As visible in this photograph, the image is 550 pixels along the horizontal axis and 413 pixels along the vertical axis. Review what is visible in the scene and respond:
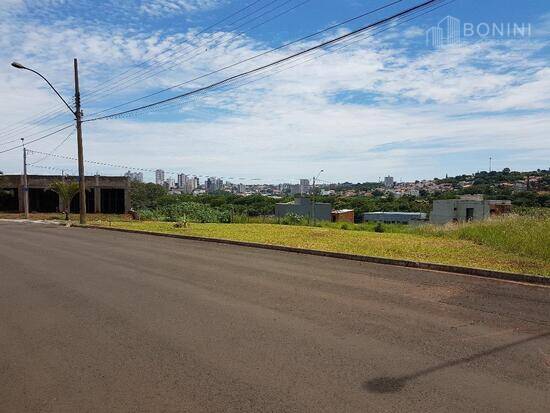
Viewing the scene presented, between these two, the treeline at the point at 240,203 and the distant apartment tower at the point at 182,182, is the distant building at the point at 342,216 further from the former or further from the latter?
the distant apartment tower at the point at 182,182

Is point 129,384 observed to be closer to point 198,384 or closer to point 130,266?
point 198,384

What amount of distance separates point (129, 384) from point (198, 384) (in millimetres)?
646

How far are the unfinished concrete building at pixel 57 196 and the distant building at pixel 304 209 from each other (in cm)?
1943

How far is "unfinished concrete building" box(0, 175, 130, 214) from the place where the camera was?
50.0 m

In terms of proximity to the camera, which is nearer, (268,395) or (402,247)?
(268,395)

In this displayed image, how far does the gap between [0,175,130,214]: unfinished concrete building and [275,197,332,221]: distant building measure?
63.7ft

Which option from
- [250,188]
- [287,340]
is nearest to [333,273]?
[287,340]

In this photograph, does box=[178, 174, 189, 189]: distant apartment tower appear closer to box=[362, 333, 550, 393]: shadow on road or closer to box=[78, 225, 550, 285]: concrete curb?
box=[78, 225, 550, 285]: concrete curb

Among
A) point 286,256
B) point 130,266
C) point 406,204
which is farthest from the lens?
point 406,204

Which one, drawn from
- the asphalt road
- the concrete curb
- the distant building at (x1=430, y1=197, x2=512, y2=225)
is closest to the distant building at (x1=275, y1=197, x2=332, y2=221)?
the distant building at (x1=430, y1=197, x2=512, y2=225)

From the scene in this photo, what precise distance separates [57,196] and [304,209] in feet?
96.0

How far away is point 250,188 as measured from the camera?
6831 cm

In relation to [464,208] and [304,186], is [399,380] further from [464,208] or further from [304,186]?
[304,186]

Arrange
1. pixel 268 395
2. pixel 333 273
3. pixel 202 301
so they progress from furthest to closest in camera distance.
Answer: pixel 333 273, pixel 202 301, pixel 268 395
